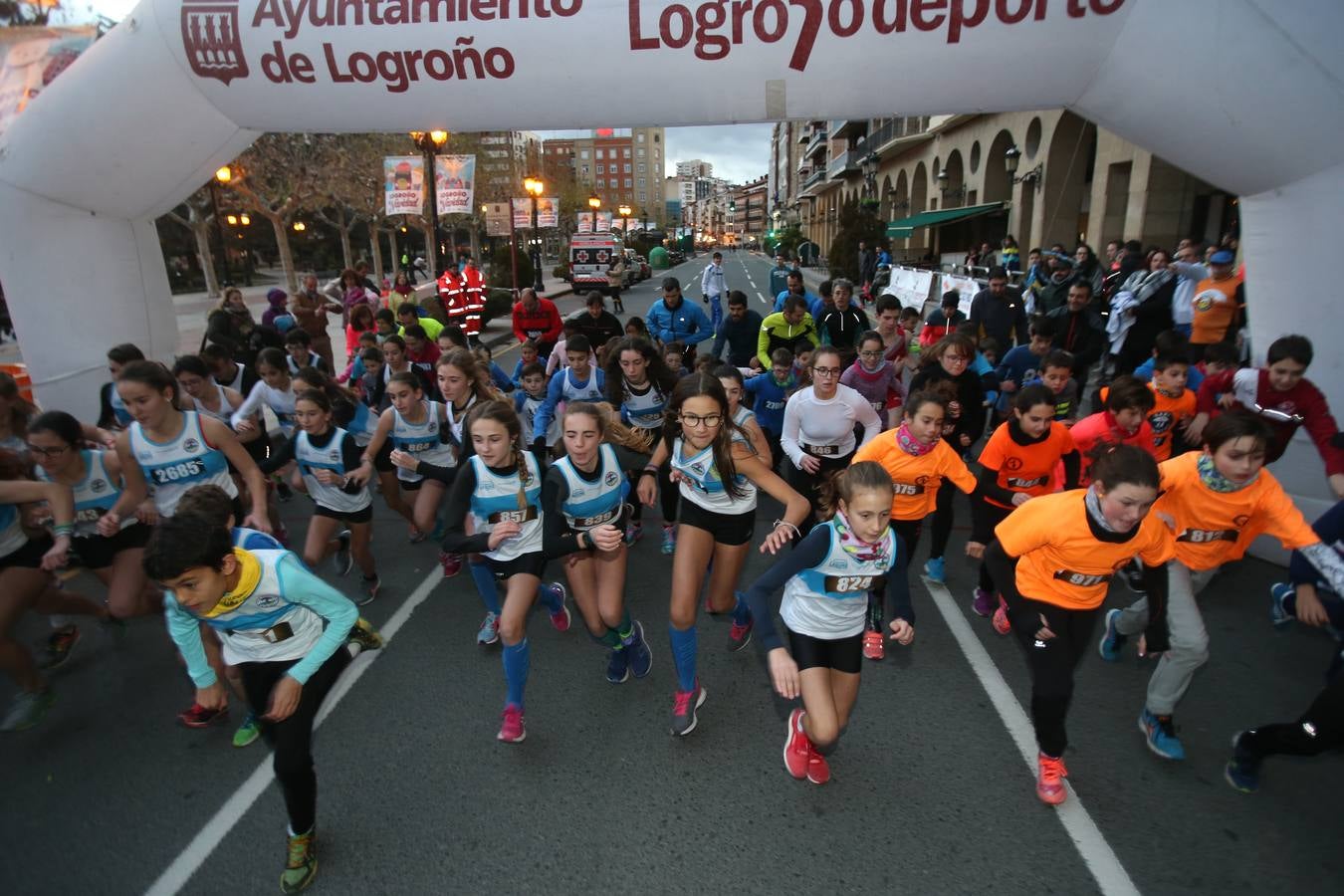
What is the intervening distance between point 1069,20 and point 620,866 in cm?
633

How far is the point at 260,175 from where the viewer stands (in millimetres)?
24016

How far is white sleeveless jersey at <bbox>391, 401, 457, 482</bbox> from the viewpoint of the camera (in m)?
5.67

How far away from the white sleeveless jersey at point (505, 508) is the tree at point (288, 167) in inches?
955

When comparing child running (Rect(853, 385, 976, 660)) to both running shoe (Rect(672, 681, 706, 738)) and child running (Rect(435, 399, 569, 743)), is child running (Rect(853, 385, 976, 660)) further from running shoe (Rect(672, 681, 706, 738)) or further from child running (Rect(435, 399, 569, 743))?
child running (Rect(435, 399, 569, 743))

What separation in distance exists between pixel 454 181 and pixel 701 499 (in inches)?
710

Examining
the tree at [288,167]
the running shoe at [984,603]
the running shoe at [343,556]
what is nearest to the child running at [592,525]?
the running shoe at [984,603]

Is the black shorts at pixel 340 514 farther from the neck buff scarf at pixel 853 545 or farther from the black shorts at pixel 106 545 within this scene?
the neck buff scarf at pixel 853 545

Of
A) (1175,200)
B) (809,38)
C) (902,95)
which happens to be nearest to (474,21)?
(809,38)

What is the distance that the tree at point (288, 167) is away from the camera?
76.6 ft

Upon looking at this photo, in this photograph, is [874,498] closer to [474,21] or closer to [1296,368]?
[1296,368]

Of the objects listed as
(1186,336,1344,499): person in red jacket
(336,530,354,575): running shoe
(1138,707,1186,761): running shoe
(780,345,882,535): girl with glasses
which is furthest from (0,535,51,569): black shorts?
(1186,336,1344,499): person in red jacket

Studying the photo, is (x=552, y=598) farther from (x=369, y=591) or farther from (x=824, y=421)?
(x=824, y=421)

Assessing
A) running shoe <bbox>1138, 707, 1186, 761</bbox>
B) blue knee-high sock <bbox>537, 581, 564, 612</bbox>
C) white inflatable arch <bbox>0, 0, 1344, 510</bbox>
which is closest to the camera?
running shoe <bbox>1138, 707, 1186, 761</bbox>

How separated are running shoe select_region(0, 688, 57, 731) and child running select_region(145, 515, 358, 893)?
199 cm
